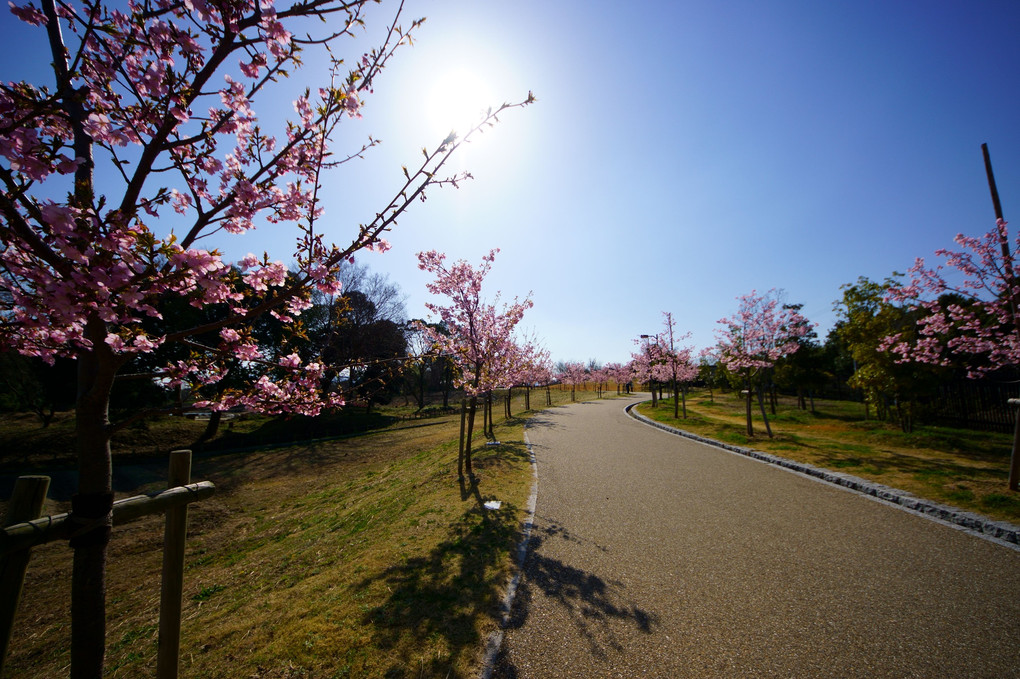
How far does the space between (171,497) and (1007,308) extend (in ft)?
43.5

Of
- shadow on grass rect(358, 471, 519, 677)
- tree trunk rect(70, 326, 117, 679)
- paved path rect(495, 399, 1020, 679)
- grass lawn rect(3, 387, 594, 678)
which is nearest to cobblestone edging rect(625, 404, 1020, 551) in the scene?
paved path rect(495, 399, 1020, 679)

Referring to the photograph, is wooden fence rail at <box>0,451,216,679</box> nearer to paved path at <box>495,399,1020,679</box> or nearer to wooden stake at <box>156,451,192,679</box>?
wooden stake at <box>156,451,192,679</box>

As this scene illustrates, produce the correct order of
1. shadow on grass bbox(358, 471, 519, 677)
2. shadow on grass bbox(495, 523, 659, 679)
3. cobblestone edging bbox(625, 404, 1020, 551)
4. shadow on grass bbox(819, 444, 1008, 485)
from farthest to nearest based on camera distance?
shadow on grass bbox(819, 444, 1008, 485), cobblestone edging bbox(625, 404, 1020, 551), shadow on grass bbox(495, 523, 659, 679), shadow on grass bbox(358, 471, 519, 677)

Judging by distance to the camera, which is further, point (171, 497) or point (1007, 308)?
point (1007, 308)

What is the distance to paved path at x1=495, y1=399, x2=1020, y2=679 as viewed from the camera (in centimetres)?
332

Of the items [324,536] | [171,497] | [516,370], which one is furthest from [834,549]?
[516,370]

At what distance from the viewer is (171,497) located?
9.62ft

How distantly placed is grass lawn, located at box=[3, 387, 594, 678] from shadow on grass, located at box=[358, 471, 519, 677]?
0.05 feet

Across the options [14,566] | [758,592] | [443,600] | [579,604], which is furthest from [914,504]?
[14,566]

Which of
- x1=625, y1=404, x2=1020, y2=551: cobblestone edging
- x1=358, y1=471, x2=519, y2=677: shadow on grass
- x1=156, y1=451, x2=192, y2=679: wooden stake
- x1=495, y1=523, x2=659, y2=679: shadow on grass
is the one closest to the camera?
x1=156, y1=451, x2=192, y2=679: wooden stake

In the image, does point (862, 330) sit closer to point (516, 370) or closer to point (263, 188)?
point (516, 370)

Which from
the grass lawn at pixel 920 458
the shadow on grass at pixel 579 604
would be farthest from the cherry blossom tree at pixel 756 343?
the shadow on grass at pixel 579 604

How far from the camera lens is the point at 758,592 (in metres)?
4.31

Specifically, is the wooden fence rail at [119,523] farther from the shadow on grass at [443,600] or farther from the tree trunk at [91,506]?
the shadow on grass at [443,600]
